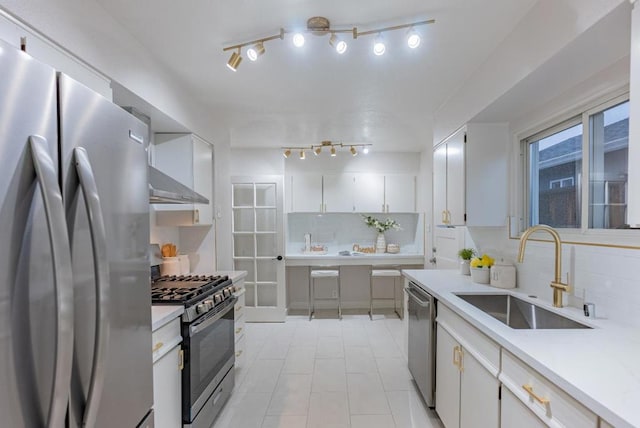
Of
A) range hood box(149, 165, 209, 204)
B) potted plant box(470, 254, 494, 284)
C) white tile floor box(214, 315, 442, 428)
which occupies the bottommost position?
white tile floor box(214, 315, 442, 428)

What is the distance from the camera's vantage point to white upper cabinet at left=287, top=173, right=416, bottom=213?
4.76 m

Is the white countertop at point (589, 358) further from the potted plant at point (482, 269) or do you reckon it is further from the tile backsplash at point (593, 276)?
the potted plant at point (482, 269)

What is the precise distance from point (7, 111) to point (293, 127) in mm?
2973

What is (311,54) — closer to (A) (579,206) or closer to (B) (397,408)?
(A) (579,206)

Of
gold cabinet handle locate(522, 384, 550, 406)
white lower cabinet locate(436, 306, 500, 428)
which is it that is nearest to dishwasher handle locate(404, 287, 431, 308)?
white lower cabinet locate(436, 306, 500, 428)

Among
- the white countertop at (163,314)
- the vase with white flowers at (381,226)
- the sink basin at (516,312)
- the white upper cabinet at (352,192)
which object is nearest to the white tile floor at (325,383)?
the sink basin at (516,312)

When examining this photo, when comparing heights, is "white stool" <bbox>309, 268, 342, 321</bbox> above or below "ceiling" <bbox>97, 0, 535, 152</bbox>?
below

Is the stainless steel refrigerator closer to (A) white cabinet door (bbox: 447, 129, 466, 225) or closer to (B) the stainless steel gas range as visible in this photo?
(B) the stainless steel gas range

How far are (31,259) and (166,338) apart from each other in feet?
3.66

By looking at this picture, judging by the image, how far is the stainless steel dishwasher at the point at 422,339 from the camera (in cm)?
215

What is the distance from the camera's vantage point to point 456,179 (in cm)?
257

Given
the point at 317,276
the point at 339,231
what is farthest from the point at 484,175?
the point at 339,231

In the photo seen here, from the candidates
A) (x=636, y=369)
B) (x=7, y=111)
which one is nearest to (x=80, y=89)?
(x=7, y=111)

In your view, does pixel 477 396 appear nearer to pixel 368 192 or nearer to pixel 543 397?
pixel 543 397
